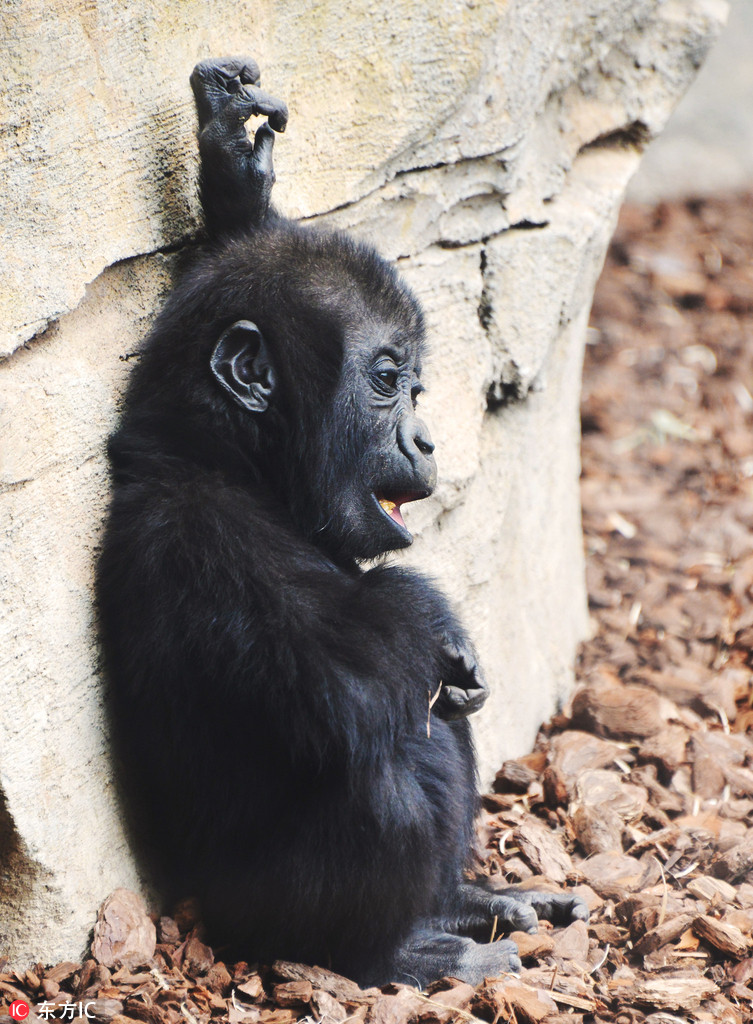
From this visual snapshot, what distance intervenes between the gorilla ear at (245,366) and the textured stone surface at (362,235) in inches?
12.9

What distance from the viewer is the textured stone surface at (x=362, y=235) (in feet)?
9.70

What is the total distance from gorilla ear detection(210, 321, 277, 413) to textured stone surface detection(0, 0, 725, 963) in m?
0.33

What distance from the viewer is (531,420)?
474 centimetres

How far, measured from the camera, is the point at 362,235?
163 inches

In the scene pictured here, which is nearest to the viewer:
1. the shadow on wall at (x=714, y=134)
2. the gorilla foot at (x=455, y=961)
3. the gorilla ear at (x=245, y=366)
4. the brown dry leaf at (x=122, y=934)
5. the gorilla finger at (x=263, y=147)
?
the brown dry leaf at (x=122, y=934)

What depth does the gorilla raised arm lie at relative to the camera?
305cm

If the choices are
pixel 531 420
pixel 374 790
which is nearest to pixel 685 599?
pixel 531 420

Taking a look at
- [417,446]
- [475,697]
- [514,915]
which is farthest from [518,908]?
[417,446]

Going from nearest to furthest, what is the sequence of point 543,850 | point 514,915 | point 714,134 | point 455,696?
point 455,696 → point 514,915 → point 543,850 → point 714,134

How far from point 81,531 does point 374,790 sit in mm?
1102

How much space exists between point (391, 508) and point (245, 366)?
2.14 feet

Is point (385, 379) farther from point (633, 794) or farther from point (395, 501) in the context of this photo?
point (633, 794)

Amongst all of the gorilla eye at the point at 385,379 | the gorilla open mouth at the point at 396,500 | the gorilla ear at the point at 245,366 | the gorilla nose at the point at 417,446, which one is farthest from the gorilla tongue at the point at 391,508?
the gorilla ear at the point at 245,366

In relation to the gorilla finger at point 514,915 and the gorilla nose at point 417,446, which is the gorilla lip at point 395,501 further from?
the gorilla finger at point 514,915
